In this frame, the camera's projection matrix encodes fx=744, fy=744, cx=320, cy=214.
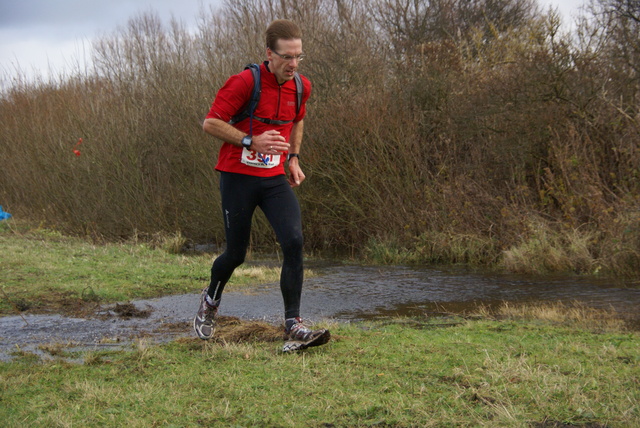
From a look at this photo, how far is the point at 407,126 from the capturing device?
56.0 ft

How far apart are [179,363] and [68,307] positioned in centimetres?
349

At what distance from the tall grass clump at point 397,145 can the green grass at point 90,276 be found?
4.71 metres

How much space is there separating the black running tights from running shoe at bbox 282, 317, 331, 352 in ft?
Answer: 0.64

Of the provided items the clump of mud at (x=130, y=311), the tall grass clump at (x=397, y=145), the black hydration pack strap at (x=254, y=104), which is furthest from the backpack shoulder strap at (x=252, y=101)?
the tall grass clump at (x=397, y=145)

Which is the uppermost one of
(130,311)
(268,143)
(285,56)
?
(285,56)

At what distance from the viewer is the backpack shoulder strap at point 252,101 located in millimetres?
5367

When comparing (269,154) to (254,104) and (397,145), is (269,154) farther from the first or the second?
(397,145)

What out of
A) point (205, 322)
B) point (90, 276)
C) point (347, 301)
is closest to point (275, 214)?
point (205, 322)

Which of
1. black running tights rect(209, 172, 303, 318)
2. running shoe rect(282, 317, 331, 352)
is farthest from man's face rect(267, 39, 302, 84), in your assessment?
running shoe rect(282, 317, 331, 352)

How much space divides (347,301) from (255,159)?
384cm

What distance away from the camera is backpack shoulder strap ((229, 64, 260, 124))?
537 centimetres

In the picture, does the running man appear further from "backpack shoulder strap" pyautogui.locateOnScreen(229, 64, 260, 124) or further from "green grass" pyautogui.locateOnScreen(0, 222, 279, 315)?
"green grass" pyautogui.locateOnScreen(0, 222, 279, 315)

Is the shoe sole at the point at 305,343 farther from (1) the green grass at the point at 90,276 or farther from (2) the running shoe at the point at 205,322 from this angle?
(1) the green grass at the point at 90,276

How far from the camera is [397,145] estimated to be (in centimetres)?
1702
